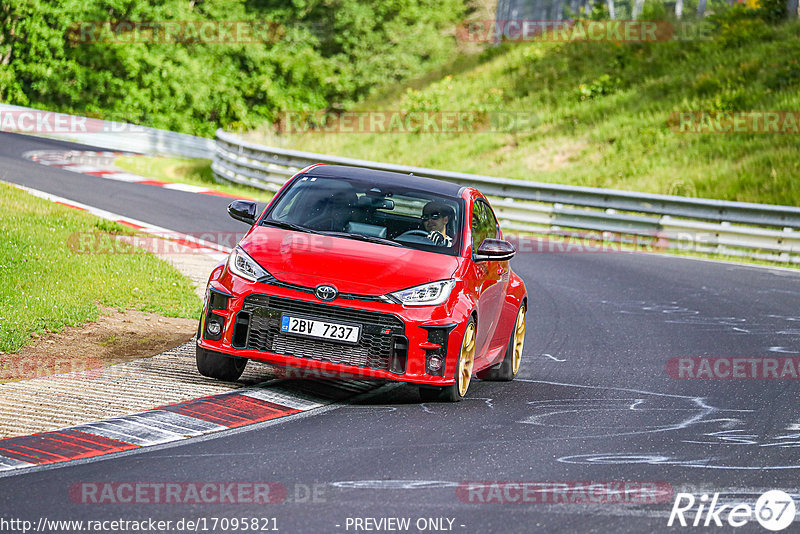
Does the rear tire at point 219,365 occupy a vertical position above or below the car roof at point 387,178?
below

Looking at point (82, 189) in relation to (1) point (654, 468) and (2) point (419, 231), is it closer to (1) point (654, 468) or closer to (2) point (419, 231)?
(2) point (419, 231)

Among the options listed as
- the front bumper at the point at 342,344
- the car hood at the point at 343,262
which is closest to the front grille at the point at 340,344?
the front bumper at the point at 342,344

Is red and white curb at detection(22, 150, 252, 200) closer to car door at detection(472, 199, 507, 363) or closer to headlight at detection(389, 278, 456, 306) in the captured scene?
car door at detection(472, 199, 507, 363)

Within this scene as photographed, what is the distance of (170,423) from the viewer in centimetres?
704

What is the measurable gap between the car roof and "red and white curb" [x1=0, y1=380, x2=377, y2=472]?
5.81 feet

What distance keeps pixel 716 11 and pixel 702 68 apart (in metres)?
6.49

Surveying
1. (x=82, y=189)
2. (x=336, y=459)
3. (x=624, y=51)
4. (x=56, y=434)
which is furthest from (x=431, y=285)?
(x=624, y=51)

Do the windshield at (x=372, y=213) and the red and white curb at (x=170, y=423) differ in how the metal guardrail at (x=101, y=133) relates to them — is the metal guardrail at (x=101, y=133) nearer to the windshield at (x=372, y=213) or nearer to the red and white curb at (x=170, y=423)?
the windshield at (x=372, y=213)

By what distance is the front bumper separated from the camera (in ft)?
25.7

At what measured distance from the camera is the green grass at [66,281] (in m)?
10.7

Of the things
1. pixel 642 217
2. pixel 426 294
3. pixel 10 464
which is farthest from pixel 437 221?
pixel 642 217

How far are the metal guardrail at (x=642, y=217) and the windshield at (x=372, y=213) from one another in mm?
14014

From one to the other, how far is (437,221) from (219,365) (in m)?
2.09

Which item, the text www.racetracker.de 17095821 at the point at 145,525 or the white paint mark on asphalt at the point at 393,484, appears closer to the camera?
the text www.racetracker.de 17095821 at the point at 145,525
